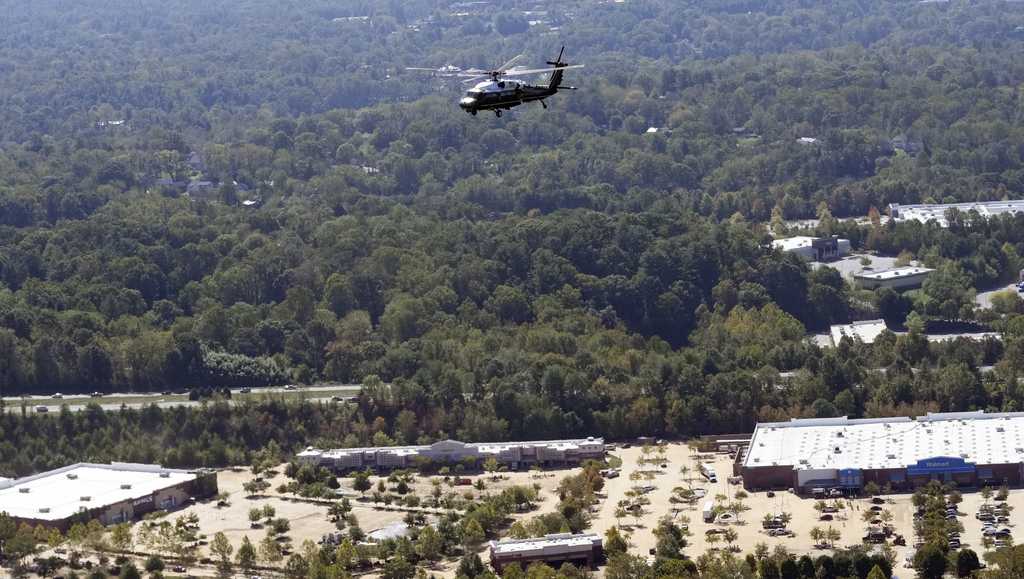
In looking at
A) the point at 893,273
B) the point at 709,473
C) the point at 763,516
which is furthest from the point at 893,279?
the point at 763,516

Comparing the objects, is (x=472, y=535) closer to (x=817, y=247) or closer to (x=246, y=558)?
(x=246, y=558)

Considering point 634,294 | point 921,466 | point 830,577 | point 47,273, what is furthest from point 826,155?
point 830,577

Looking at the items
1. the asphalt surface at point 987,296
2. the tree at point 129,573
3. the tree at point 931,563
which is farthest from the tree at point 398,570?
the asphalt surface at point 987,296

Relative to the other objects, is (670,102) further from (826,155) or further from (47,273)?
(47,273)

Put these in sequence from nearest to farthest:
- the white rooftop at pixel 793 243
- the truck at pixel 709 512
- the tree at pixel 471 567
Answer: the tree at pixel 471 567 < the truck at pixel 709 512 < the white rooftop at pixel 793 243

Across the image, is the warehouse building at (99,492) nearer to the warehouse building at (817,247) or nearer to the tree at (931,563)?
the tree at (931,563)

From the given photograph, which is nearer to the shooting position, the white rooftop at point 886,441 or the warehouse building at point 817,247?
the white rooftop at point 886,441
